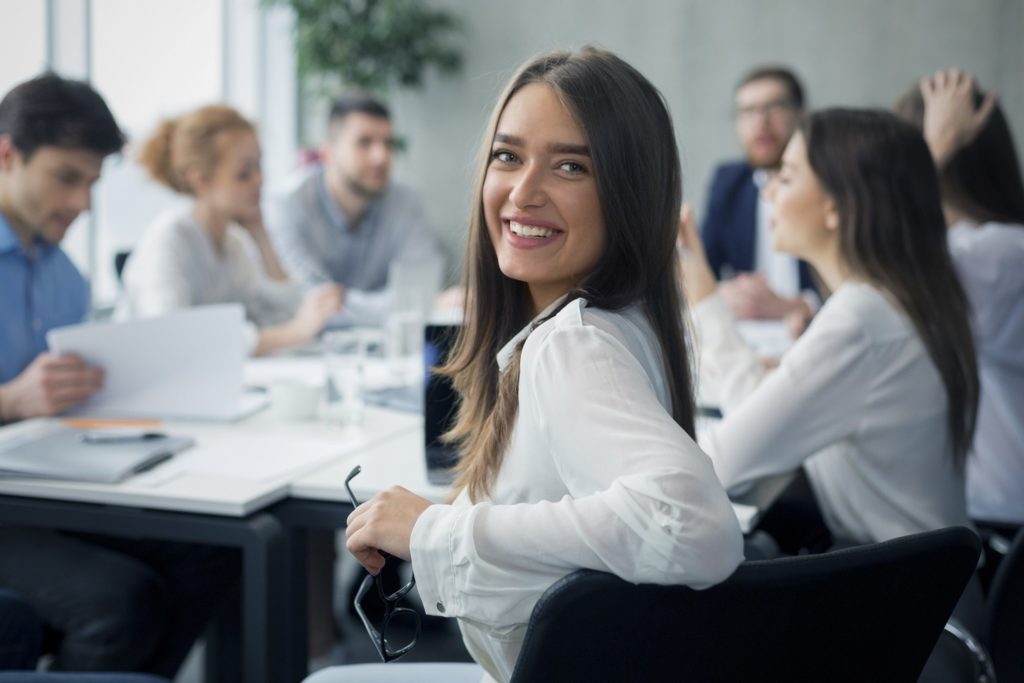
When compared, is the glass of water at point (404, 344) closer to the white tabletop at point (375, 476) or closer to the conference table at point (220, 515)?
the white tabletop at point (375, 476)

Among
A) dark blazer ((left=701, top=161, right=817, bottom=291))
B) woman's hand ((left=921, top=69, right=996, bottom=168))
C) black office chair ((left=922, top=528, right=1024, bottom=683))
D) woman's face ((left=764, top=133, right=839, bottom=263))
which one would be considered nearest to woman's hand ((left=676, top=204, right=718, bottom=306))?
woman's face ((left=764, top=133, right=839, bottom=263))

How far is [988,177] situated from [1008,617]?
128 cm

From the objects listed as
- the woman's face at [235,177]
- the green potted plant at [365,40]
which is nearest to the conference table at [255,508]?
the woman's face at [235,177]

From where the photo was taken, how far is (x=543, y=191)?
1043 mm

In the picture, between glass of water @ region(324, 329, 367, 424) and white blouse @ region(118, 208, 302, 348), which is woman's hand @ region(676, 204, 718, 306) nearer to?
glass of water @ region(324, 329, 367, 424)

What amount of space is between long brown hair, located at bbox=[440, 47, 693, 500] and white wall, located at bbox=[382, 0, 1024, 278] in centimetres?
432

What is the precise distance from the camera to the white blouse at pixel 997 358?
2.08 m

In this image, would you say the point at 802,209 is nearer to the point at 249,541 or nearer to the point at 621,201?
the point at 621,201

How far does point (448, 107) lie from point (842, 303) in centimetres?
469

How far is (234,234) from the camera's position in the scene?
3074mm

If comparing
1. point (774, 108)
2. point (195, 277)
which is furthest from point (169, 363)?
point (774, 108)

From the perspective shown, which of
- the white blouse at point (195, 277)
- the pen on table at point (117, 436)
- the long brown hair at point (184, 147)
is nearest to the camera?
the pen on table at point (117, 436)

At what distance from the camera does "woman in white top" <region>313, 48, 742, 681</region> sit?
0.83 m

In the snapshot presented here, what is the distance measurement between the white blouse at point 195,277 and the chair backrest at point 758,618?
1907mm
